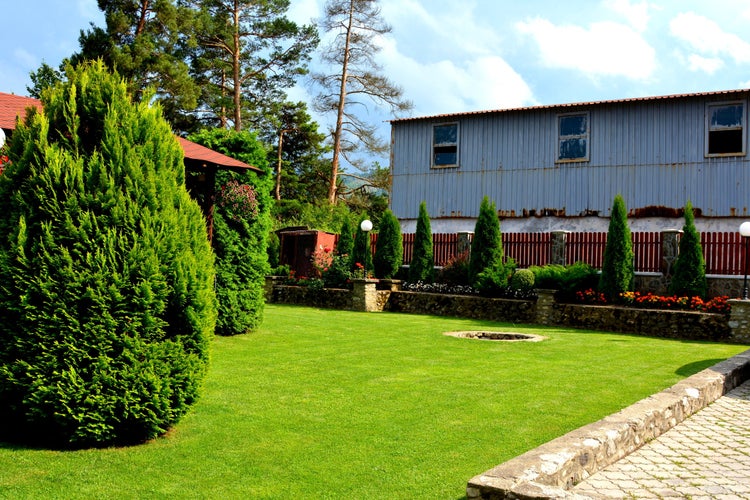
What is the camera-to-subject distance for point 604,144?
66.1 feet

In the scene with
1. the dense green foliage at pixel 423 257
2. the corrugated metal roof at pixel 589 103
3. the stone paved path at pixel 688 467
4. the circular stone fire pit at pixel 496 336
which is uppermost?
the corrugated metal roof at pixel 589 103

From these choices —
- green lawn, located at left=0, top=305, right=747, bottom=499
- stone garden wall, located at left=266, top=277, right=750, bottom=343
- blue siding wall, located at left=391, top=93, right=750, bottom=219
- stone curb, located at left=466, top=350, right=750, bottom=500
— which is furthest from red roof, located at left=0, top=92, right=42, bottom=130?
blue siding wall, located at left=391, top=93, right=750, bottom=219

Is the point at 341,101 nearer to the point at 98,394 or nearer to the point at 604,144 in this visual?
the point at 604,144

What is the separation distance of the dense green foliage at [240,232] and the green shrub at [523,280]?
23.3 feet

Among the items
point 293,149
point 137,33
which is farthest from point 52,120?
point 293,149

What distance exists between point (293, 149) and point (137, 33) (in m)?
11.9

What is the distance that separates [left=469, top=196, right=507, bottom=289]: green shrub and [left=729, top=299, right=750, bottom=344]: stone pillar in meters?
5.73

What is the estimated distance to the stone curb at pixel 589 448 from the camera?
139 inches

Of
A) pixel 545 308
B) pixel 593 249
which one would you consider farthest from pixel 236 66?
pixel 545 308

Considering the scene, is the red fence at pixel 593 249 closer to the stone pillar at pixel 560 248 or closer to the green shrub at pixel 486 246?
the stone pillar at pixel 560 248

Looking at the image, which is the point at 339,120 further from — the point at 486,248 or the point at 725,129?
the point at 725,129

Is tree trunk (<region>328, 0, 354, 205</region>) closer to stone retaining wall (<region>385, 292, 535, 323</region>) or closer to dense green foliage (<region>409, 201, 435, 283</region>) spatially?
dense green foliage (<region>409, 201, 435, 283</region>)

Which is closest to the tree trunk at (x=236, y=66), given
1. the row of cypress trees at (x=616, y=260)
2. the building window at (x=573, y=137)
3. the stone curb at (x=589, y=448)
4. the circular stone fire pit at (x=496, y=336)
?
the building window at (x=573, y=137)

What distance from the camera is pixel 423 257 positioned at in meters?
19.0
